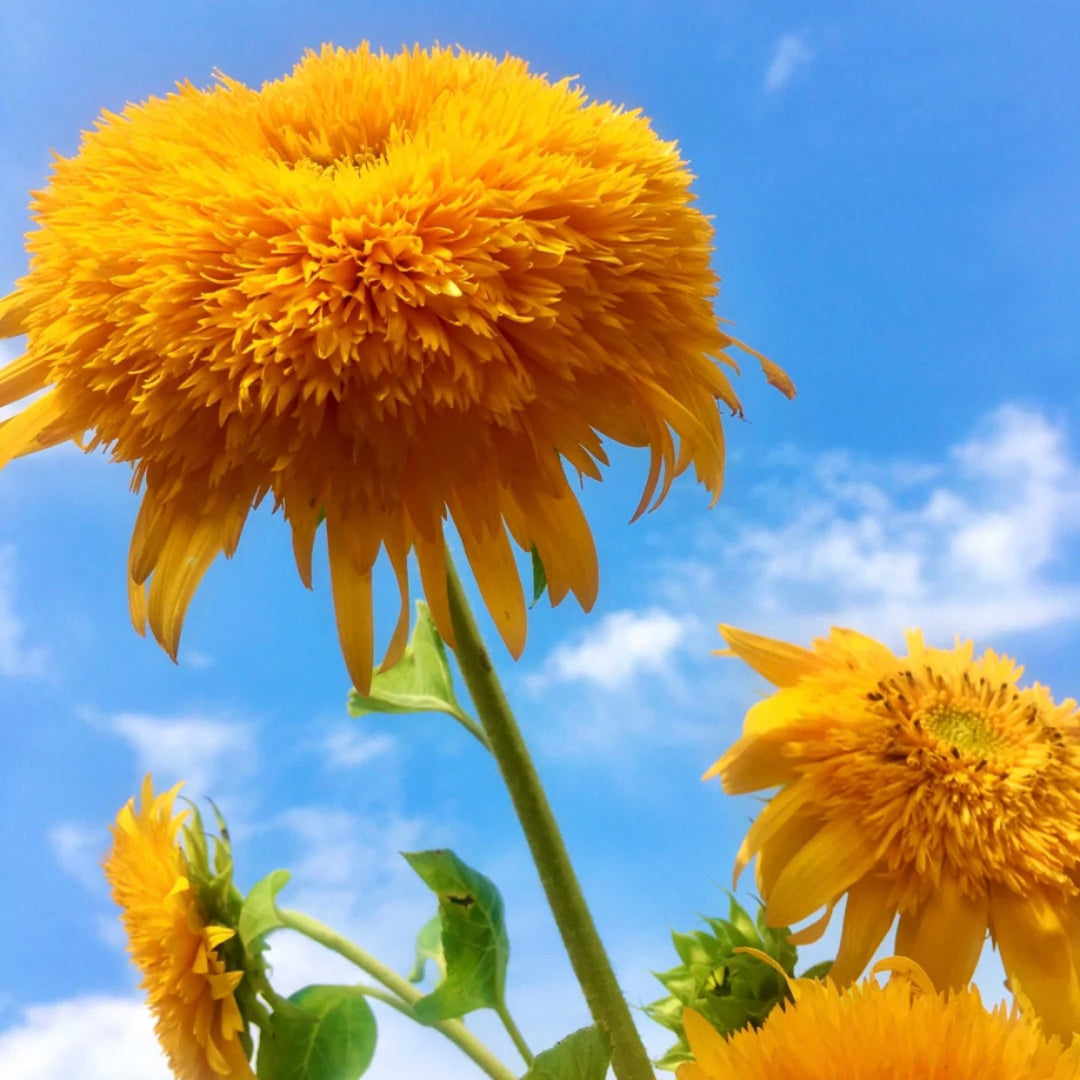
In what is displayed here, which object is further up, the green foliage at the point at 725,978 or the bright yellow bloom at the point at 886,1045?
the green foliage at the point at 725,978

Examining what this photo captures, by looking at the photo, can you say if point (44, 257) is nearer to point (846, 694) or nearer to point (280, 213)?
point (280, 213)

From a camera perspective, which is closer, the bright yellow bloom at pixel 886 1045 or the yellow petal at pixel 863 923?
the bright yellow bloom at pixel 886 1045

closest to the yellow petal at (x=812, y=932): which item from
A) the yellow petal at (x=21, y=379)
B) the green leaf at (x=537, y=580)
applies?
the green leaf at (x=537, y=580)

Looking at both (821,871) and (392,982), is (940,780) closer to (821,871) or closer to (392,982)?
(821,871)

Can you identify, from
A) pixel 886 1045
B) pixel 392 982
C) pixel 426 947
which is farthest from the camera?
pixel 426 947

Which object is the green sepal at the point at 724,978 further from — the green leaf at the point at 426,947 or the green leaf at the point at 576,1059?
the green leaf at the point at 426,947

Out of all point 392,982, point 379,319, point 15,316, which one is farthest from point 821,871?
point 15,316

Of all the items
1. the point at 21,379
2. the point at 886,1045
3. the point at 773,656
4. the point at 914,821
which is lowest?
the point at 886,1045
